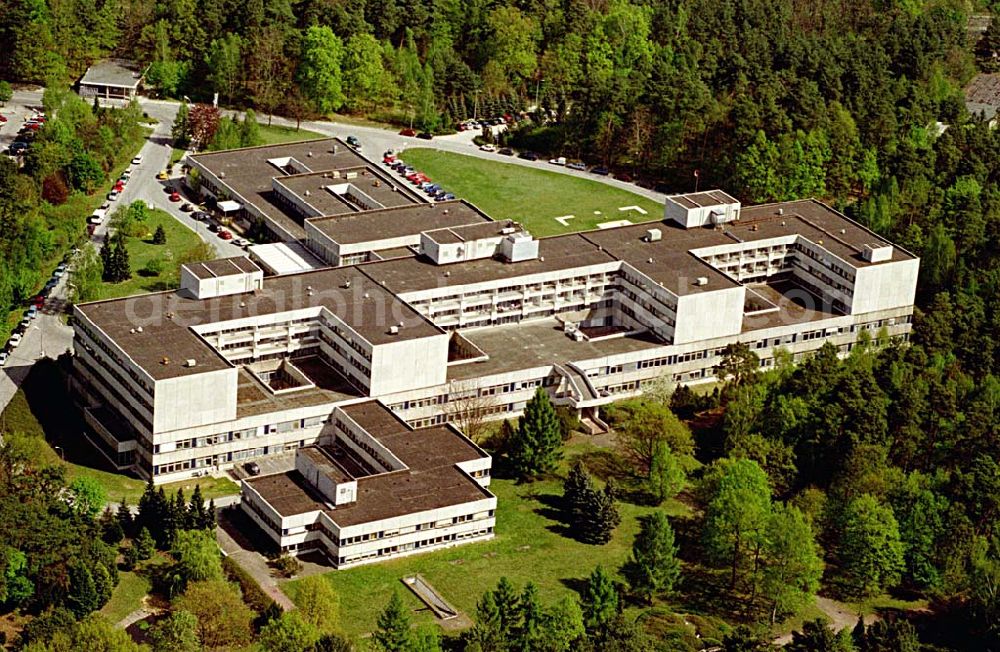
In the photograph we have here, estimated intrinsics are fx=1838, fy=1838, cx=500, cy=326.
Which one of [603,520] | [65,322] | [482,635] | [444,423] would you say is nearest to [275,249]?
[65,322]

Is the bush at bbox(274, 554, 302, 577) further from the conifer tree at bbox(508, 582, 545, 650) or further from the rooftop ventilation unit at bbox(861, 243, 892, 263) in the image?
the rooftop ventilation unit at bbox(861, 243, 892, 263)

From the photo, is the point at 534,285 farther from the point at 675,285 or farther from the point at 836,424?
the point at 836,424

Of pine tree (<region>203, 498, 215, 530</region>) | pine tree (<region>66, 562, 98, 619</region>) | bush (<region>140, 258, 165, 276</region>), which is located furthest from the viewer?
bush (<region>140, 258, 165, 276</region>)

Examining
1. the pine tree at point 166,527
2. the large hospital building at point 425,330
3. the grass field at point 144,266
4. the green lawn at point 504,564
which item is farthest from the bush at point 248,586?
the grass field at point 144,266

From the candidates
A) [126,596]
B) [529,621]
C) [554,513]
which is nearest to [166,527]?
[126,596]

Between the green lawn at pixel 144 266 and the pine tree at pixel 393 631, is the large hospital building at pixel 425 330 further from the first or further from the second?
the pine tree at pixel 393 631

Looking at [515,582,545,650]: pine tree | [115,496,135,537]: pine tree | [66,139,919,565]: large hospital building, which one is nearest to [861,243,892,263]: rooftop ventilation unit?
[66,139,919,565]: large hospital building
